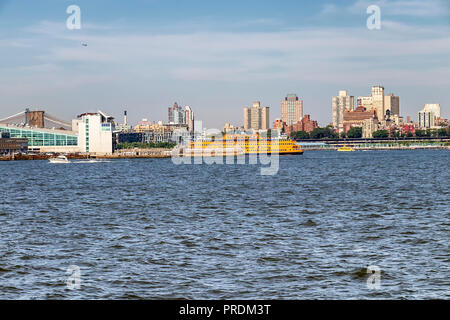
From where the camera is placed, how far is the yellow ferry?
148 metres

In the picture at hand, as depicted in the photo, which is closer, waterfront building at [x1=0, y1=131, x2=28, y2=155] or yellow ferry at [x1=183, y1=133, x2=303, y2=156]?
waterfront building at [x1=0, y1=131, x2=28, y2=155]

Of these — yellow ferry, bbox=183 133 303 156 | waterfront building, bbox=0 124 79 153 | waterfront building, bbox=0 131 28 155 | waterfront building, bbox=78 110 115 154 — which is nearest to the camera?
waterfront building, bbox=0 131 28 155

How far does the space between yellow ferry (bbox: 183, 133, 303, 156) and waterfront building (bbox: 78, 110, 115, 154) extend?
62.9ft

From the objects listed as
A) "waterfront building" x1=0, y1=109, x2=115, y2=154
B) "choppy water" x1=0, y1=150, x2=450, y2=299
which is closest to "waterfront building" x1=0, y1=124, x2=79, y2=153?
"waterfront building" x1=0, y1=109, x2=115, y2=154

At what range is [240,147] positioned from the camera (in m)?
155

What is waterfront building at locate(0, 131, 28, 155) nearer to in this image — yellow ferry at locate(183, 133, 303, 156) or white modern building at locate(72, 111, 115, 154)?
white modern building at locate(72, 111, 115, 154)

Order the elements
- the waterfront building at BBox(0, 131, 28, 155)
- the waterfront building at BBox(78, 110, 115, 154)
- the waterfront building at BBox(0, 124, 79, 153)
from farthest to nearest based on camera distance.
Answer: the waterfront building at BBox(0, 124, 79, 153) → the waterfront building at BBox(78, 110, 115, 154) → the waterfront building at BBox(0, 131, 28, 155)

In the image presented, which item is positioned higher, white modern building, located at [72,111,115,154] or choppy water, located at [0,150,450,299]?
white modern building, located at [72,111,115,154]

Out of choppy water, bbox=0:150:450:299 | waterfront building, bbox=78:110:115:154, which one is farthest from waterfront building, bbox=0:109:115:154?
choppy water, bbox=0:150:450:299

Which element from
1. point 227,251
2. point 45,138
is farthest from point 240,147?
point 227,251

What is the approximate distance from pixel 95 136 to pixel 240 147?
36.4m

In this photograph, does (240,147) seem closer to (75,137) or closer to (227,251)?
(75,137)
